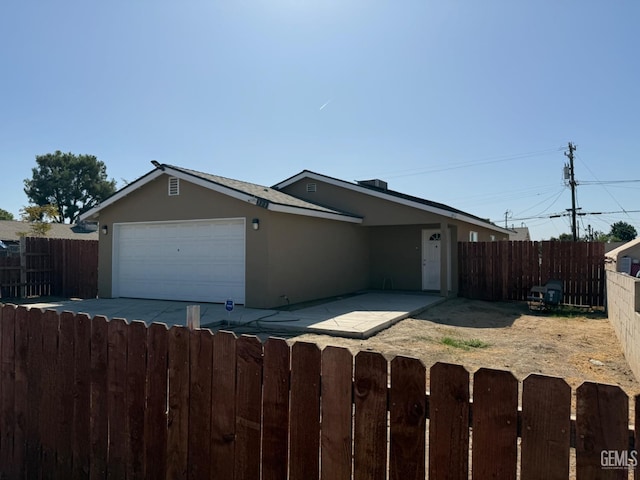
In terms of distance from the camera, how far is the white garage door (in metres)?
11.4

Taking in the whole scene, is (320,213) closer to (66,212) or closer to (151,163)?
(151,163)

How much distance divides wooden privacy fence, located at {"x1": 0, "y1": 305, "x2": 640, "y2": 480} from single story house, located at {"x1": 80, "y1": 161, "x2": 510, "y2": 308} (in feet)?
25.0

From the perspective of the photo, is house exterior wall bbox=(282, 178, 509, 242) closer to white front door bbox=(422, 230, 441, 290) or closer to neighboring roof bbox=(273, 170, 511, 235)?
neighboring roof bbox=(273, 170, 511, 235)

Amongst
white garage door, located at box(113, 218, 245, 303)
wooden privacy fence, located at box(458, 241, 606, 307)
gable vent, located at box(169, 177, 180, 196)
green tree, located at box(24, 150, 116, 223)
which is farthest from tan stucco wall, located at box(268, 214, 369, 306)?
green tree, located at box(24, 150, 116, 223)

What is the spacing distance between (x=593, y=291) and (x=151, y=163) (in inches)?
528

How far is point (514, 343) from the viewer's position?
7387mm

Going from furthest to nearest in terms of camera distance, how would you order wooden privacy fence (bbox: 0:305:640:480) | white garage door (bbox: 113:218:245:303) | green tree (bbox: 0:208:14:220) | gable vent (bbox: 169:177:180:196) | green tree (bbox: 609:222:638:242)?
green tree (bbox: 0:208:14:220)
green tree (bbox: 609:222:638:242)
gable vent (bbox: 169:177:180:196)
white garage door (bbox: 113:218:245:303)
wooden privacy fence (bbox: 0:305:640:480)

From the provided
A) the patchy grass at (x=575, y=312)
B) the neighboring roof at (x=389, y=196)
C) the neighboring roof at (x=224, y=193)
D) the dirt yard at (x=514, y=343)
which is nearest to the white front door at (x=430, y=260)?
the neighboring roof at (x=389, y=196)

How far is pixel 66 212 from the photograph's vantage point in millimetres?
43188

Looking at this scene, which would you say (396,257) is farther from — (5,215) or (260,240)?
(5,215)

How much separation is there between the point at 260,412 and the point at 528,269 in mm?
12973

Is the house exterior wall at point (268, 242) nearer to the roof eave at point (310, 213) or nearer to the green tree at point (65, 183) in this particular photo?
the roof eave at point (310, 213)

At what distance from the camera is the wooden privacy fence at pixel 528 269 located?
12.4m

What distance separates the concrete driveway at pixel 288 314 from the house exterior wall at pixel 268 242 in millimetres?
686
